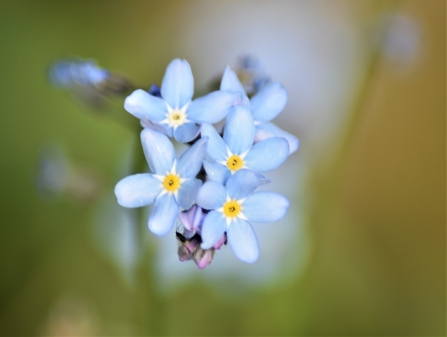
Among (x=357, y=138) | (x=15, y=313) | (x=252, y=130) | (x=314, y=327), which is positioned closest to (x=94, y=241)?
(x=15, y=313)

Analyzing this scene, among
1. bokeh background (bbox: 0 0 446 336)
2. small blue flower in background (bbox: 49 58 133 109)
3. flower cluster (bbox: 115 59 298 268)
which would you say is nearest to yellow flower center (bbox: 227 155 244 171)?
flower cluster (bbox: 115 59 298 268)

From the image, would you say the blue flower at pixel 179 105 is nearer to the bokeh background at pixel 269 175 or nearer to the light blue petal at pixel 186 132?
the light blue petal at pixel 186 132

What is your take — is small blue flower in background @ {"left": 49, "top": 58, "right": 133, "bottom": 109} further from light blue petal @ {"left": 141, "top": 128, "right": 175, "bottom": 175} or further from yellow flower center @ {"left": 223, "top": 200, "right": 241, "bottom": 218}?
yellow flower center @ {"left": 223, "top": 200, "right": 241, "bottom": 218}

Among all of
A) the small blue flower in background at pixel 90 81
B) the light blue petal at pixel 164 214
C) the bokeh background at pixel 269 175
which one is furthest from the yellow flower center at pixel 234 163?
the bokeh background at pixel 269 175

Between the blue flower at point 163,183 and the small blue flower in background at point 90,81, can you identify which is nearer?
the blue flower at point 163,183

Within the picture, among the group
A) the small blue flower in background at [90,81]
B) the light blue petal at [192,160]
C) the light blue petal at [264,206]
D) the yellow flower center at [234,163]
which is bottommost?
the light blue petal at [264,206]

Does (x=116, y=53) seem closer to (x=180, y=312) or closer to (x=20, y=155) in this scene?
(x=20, y=155)

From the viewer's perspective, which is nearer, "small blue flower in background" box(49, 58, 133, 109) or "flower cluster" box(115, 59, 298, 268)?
"flower cluster" box(115, 59, 298, 268)
